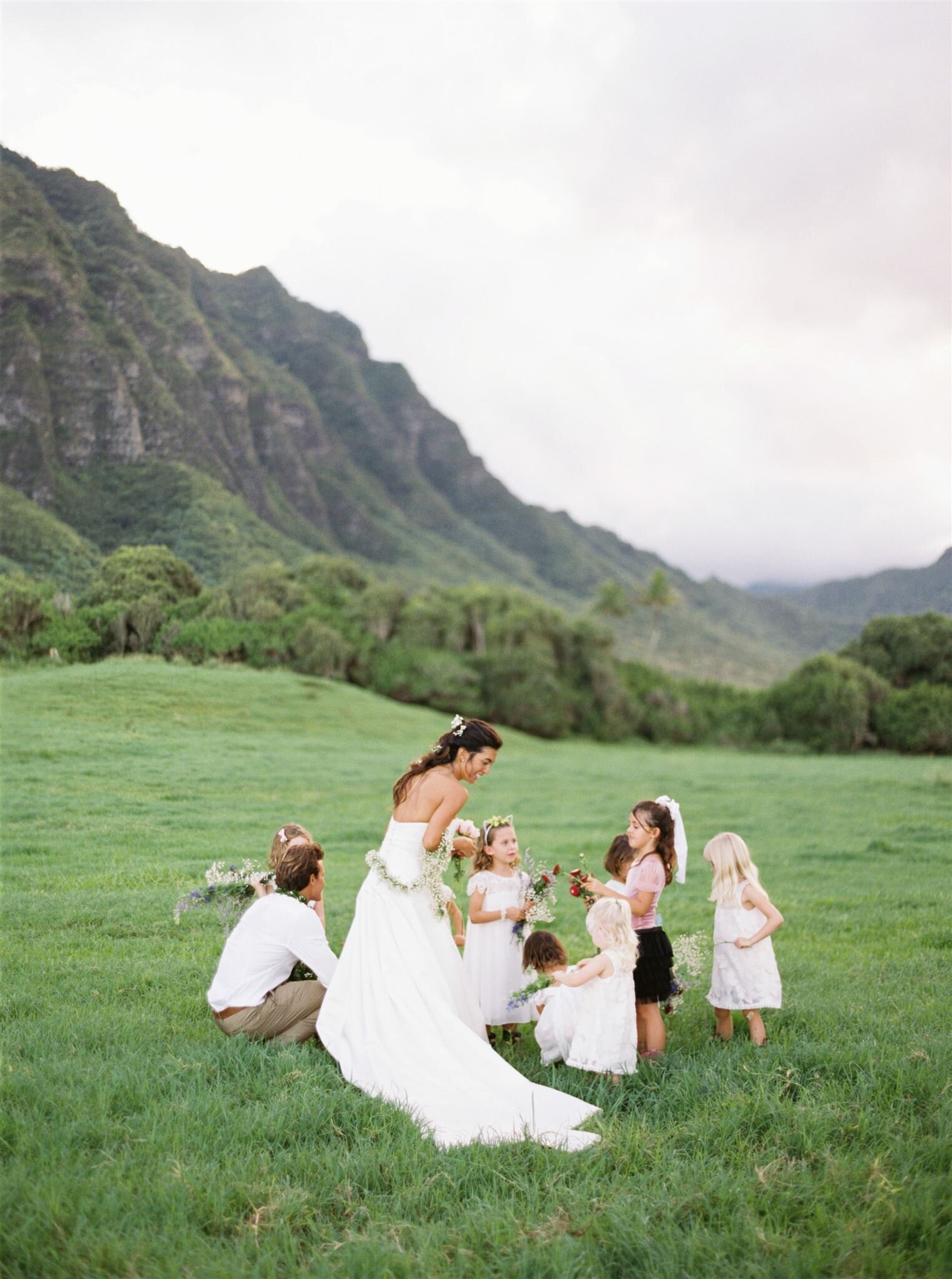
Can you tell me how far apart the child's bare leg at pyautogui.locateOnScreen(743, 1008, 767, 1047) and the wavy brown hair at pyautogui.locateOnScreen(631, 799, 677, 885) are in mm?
1082

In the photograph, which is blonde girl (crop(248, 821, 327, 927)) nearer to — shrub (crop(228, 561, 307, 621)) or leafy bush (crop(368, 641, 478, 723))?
shrub (crop(228, 561, 307, 621))

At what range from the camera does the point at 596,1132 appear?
4461mm

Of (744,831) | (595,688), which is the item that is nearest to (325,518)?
(595,688)

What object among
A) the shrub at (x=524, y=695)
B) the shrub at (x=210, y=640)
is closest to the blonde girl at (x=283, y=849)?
the shrub at (x=210, y=640)

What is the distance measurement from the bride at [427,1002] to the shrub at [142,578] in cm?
1852

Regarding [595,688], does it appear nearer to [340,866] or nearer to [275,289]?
[340,866]

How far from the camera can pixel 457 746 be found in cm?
577

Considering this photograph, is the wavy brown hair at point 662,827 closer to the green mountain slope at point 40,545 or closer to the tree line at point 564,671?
the green mountain slope at point 40,545

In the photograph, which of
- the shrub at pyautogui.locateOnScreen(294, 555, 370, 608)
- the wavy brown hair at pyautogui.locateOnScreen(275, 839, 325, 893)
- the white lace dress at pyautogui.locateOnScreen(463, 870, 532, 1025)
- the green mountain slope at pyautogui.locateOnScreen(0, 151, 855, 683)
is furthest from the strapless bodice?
the shrub at pyautogui.locateOnScreen(294, 555, 370, 608)

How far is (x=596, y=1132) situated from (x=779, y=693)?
185 ft

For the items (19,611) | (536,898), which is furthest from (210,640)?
(536,898)

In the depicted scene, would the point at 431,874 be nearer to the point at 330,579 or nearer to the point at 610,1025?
the point at 610,1025

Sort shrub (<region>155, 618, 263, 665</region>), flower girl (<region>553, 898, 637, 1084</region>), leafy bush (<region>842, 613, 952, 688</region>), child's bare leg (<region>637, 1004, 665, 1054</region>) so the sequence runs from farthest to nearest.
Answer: leafy bush (<region>842, 613, 952, 688</region>)
shrub (<region>155, 618, 263, 665</region>)
child's bare leg (<region>637, 1004, 665, 1054</region>)
flower girl (<region>553, 898, 637, 1084</region>)

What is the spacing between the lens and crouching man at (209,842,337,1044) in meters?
5.68
